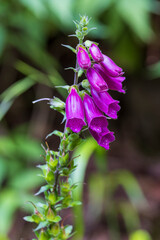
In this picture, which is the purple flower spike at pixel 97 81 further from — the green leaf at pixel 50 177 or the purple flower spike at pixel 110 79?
the green leaf at pixel 50 177

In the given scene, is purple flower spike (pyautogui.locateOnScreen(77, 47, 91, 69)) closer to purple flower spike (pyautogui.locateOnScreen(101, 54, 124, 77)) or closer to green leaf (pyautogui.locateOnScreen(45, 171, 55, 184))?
purple flower spike (pyautogui.locateOnScreen(101, 54, 124, 77))

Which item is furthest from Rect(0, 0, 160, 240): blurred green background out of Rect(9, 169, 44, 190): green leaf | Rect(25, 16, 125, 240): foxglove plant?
Rect(25, 16, 125, 240): foxglove plant

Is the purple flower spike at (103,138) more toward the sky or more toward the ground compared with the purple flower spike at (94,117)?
more toward the ground

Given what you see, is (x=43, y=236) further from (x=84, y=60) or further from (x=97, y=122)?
(x=84, y=60)

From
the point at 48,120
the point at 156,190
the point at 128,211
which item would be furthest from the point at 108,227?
the point at 48,120

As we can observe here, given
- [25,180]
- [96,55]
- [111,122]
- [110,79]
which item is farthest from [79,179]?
[111,122]

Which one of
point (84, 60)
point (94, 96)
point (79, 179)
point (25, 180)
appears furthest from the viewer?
point (25, 180)

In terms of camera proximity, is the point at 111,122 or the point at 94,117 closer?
the point at 94,117

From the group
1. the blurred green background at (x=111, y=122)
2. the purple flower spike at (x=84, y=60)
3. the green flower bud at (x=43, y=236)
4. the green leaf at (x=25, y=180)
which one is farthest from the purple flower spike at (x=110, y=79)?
the green leaf at (x=25, y=180)
